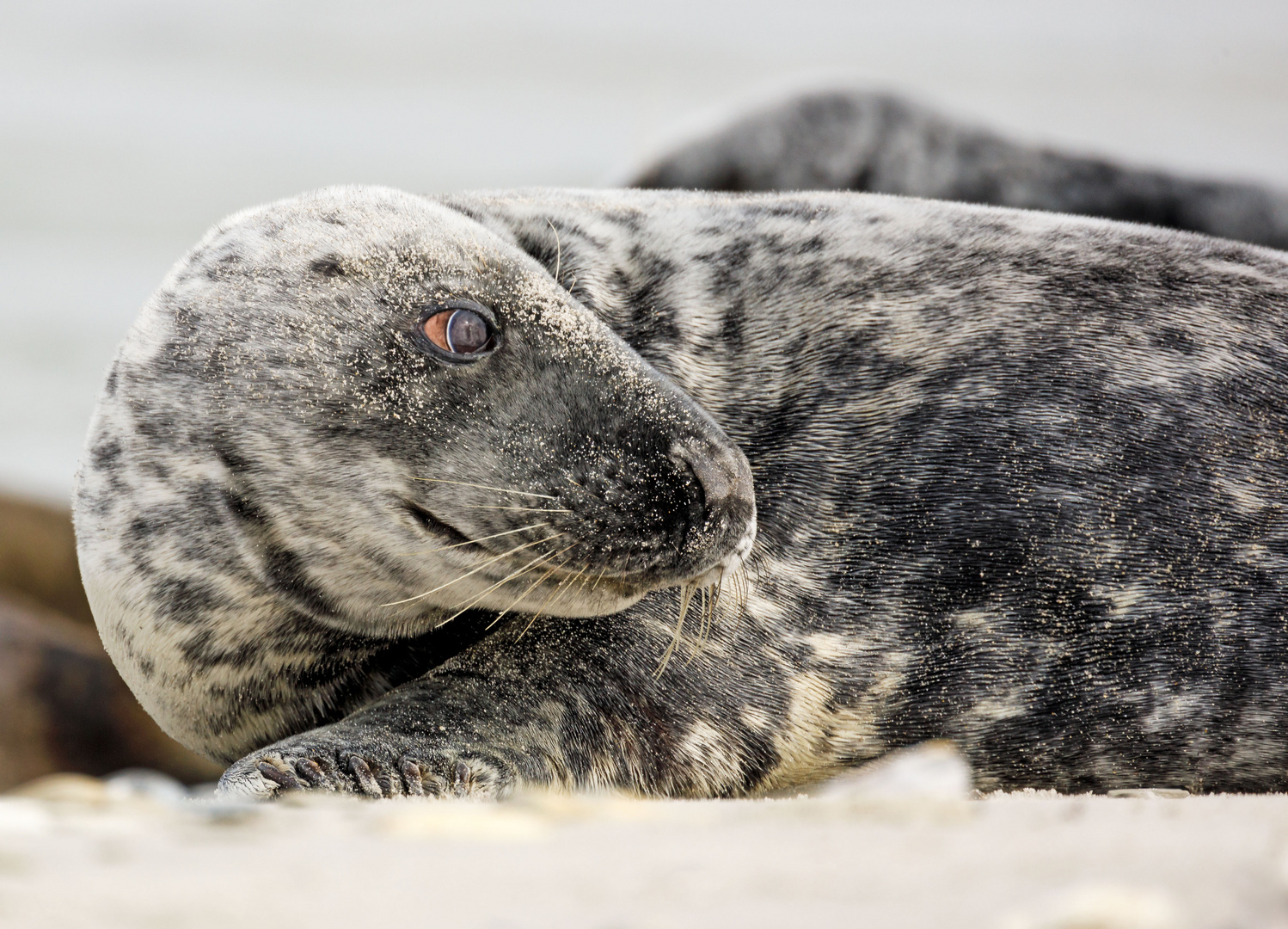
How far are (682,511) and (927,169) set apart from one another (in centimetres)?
316

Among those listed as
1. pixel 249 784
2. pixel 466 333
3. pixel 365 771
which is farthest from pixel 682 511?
pixel 249 784

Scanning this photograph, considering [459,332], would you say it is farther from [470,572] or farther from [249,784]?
[249,784]

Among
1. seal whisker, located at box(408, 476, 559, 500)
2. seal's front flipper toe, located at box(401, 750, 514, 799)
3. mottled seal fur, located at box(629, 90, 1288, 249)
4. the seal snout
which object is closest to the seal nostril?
the seal snout

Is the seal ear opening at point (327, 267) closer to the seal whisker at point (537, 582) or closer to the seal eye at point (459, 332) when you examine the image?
the seal eye at point (459, 332)

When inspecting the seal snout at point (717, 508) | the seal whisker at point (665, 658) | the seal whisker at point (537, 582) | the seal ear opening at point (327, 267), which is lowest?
the seal whisker at point (665, 658)

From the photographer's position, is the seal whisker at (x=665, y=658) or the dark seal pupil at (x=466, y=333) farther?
the seal whisker at (x=665, y=658)

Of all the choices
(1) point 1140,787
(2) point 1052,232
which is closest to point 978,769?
(1) point 1140,787

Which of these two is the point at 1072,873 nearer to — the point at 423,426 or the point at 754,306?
the point at 423,426

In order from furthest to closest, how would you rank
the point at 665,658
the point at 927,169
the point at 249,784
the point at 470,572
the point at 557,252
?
the point at 927,169
the point at 557,252
the point at 665,658
the point at 470,572
the point at 249,784

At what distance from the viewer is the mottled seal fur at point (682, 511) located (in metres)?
1.95

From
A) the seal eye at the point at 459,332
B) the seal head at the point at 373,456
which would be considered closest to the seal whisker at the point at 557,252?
the seal head at the point at 373,456

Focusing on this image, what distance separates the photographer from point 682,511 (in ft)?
6.18

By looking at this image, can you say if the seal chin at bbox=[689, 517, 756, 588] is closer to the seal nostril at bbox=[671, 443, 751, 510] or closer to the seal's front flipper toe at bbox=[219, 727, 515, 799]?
the seal nostril at bbox=[671, 443, 751, 510]

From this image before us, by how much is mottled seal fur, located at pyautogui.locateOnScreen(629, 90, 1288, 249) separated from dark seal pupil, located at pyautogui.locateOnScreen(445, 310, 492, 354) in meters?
2.66
